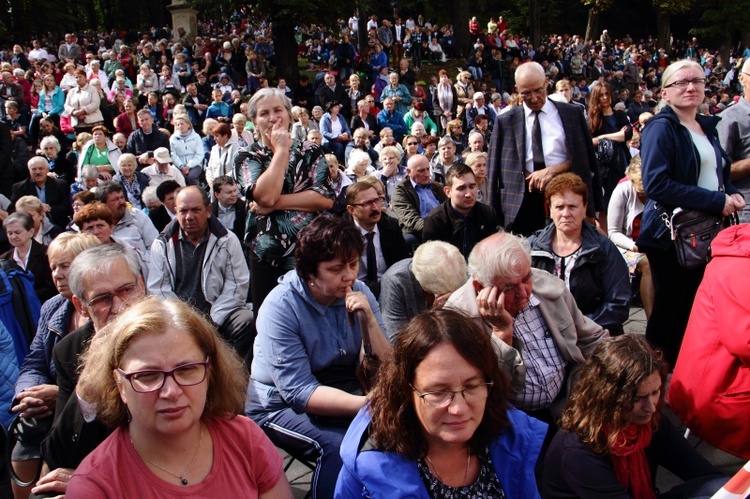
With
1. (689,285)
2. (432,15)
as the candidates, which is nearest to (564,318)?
(689,285)

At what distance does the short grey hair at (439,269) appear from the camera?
11.6 feet

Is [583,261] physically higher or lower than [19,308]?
higher

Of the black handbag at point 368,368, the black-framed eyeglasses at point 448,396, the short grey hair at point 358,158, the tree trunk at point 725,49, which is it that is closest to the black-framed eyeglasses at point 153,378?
the black-framed eyeglasses at point 448,396

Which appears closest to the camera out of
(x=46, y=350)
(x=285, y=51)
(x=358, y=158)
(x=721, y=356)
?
(x=721, y=356)

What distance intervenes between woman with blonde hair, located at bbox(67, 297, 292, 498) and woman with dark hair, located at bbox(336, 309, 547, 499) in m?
0.35

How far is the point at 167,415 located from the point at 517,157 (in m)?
3.11

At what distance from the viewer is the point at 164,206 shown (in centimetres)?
652

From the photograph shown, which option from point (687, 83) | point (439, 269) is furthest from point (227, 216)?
point (687, 83)

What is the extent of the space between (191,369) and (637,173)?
405cm

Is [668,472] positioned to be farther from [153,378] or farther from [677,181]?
[153,378]

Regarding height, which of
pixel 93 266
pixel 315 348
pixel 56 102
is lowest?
pixel 315 348

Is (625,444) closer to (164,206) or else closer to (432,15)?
(164,206)

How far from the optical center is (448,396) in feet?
6.70

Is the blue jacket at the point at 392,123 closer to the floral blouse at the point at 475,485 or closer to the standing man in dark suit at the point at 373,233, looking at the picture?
the standing man in dark suit at the point at 373,233
